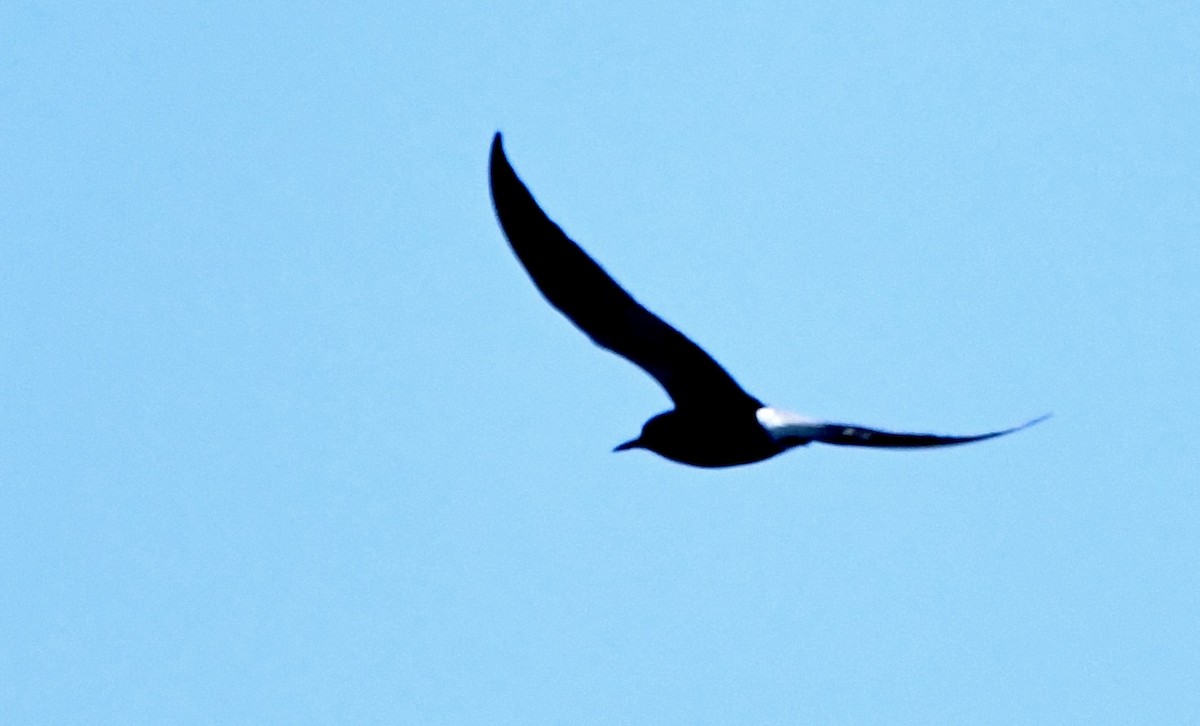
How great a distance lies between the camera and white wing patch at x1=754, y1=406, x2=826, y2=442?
350 inches

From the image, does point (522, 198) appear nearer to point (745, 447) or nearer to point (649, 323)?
point (649, 323)

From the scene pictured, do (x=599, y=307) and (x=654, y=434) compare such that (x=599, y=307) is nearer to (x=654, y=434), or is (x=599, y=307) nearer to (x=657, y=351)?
(x=657, y=351)

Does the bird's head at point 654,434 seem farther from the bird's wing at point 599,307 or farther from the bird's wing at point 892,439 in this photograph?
the bird's wing at point 892,439

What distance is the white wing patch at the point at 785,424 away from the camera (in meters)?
8.89

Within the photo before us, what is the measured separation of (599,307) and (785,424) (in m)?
1.31

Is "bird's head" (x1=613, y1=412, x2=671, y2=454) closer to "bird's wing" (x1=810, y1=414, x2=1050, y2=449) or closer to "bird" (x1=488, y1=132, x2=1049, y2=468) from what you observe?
"bird" (x1=488, y1=132, x2=1049, y2=468)

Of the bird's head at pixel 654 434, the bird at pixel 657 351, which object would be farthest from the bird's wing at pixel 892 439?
the bird's head at pixel 654 434

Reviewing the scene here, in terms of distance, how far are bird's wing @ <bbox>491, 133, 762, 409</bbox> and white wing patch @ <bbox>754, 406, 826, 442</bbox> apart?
0.40 ft

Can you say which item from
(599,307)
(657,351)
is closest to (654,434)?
(657,351)

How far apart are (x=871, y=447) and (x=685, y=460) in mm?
1575

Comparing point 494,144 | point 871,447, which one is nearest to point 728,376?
point 871,447

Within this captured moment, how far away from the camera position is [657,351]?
9500mm

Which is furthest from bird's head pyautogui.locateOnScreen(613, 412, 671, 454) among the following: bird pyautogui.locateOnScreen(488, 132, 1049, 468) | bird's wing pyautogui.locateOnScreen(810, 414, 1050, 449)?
bird's wing pyautogui.locateOnScreen(810, 414, 1050, 449)

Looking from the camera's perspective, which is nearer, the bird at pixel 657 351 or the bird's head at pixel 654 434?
the bird at pixel 657 351
